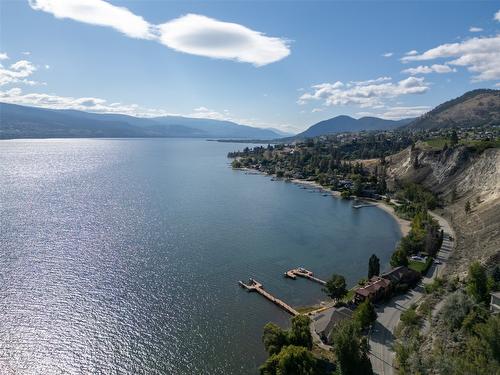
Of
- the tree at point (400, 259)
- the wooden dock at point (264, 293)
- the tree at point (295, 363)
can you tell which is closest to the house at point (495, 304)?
the tree at point (295, 363)

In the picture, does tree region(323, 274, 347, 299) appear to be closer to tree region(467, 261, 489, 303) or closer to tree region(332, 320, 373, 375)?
tree region(467, 261, 489, 303)

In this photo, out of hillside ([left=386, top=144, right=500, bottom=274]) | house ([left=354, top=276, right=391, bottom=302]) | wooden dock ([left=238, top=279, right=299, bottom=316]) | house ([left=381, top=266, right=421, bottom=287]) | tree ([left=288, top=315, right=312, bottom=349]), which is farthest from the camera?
hillside ([left=386, top=144, right=500, bottom=274])

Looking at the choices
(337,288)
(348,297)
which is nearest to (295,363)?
(337,288)

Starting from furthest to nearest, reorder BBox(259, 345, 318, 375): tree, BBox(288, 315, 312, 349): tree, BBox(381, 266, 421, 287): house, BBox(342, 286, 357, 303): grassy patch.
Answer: BBox(381, 266, 421, 287): house → BBox(342, 286, 357, 303): grassy patch → BBox(288, 315, 312, 349): tree → BBox(259, 345, 318, 375): tree

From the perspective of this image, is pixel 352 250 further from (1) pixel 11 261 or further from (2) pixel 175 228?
(1) pixel 11 261

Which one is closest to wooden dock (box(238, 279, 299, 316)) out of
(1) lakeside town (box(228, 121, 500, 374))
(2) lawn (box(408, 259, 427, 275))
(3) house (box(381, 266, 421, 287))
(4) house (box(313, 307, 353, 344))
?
(1) lakeside town (box(228, 121, 500, 374))

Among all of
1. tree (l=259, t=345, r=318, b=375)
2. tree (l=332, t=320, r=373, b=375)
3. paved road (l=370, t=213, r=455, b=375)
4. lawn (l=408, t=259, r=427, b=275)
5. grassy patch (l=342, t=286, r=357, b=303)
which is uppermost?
tree (l=332, t=320, r=373, b=375)

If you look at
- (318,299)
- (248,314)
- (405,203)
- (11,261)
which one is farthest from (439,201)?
(11,261)
